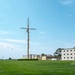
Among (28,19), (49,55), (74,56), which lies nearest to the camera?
(28,19)

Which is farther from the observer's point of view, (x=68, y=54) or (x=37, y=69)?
(x=68, y=54)

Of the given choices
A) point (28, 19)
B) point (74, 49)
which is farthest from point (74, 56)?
point (28, 19)

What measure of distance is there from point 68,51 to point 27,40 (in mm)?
59016

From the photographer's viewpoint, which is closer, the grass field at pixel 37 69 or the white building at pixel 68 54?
the grass field at pixel 37 69

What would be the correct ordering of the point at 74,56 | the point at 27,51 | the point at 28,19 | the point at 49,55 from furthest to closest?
1. the point at 49,55
2. the point at 74,56
3. the point at 28,19
4. the point at 27,51

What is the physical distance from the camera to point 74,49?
158375 millimetres

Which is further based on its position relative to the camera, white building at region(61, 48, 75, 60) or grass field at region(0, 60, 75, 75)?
white building at region(61, 48, 75, 60)

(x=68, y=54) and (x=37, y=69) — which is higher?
(x=68, y=54)

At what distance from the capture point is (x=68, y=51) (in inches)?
6403

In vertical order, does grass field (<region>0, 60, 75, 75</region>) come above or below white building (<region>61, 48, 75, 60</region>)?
below

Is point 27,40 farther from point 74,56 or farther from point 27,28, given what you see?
point 74,56

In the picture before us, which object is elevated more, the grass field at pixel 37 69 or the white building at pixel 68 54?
the white building at pixel 68 54

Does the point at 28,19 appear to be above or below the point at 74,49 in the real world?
above

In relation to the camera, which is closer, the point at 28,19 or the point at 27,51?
the point at 27,51
